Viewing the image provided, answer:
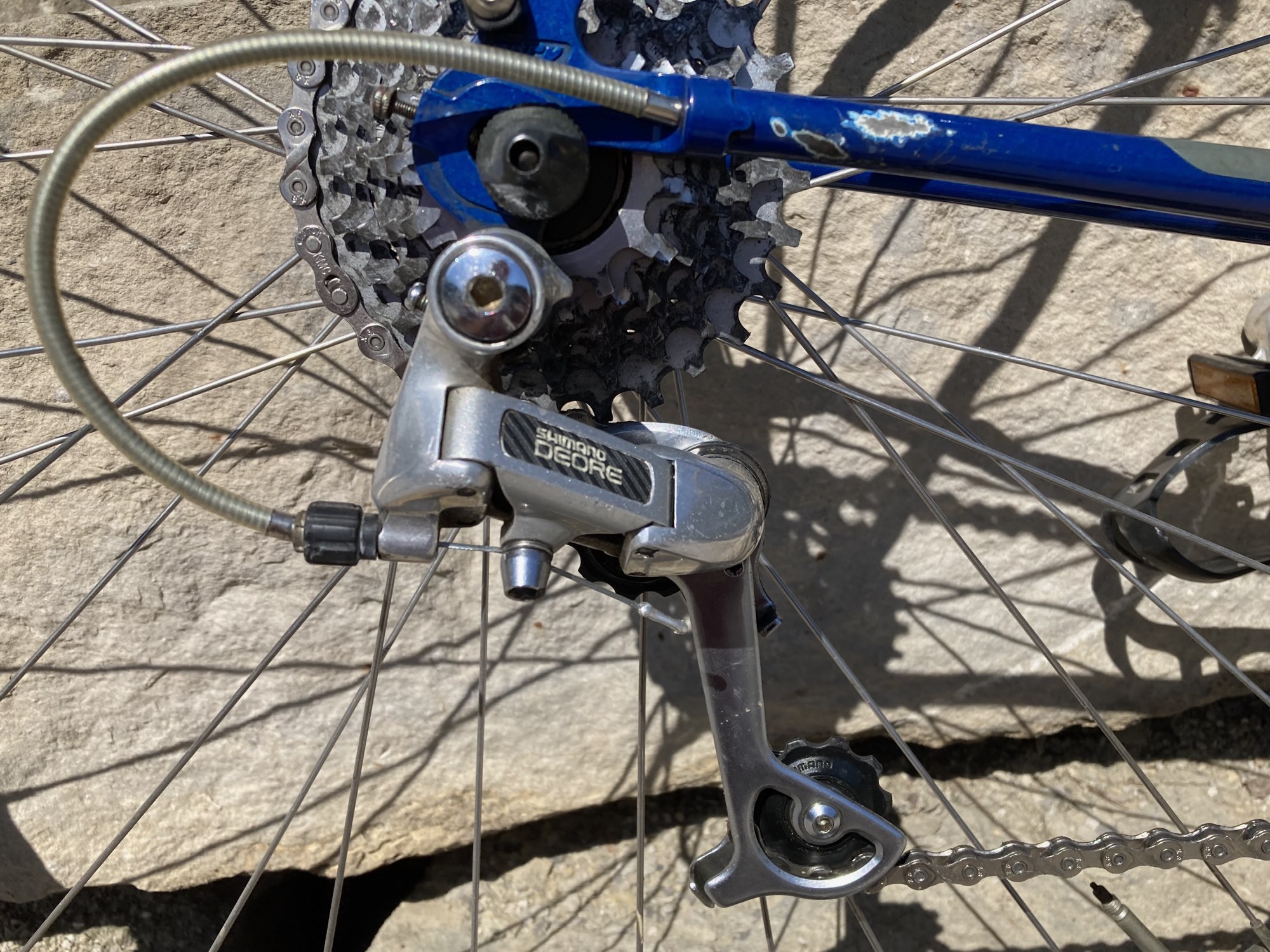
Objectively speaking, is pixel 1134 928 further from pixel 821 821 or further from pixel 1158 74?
pixel 1158 74

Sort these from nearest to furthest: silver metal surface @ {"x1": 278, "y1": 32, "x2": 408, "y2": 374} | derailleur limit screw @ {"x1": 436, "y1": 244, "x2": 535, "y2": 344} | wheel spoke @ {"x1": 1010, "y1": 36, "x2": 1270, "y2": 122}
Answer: derailleur limit screw @ {"x1": 436, "y1": 244, "x2": 535, "y2": 344}
silver metal surface @ {"x1": 278, "y1": 32, "x2": 408, "y2": 374}
wheel spoke @ {"x1": 1010, "y1": 36, "x2": 1270, "y2": 122}

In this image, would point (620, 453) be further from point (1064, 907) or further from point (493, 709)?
point (1064, 907)

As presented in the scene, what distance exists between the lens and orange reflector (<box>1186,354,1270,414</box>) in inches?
33.9

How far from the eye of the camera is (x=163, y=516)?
33.2 inches

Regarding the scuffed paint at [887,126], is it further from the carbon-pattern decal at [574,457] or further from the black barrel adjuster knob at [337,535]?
the black barrel adjuster knob at [337,535]

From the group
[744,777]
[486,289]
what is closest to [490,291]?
[486,289]

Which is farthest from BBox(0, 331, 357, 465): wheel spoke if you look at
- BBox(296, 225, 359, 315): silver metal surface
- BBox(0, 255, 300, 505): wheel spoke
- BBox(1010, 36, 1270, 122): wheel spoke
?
BBox(1010, 36, 1270, 122): wheel spoke

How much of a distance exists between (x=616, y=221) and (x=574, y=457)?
0.16 m

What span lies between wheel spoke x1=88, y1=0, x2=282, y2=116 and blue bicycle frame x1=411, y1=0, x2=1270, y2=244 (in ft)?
0.82

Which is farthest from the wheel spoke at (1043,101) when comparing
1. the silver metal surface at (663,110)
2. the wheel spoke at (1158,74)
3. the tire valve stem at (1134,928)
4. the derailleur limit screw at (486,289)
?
the tire valve stem at (1134,928)

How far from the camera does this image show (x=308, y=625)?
3.29ft

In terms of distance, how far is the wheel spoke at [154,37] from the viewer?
79 centimetres

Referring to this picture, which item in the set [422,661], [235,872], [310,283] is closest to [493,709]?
[422,661]

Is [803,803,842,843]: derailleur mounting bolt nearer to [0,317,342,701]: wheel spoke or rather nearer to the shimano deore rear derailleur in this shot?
the shimano deore rear derailleur
